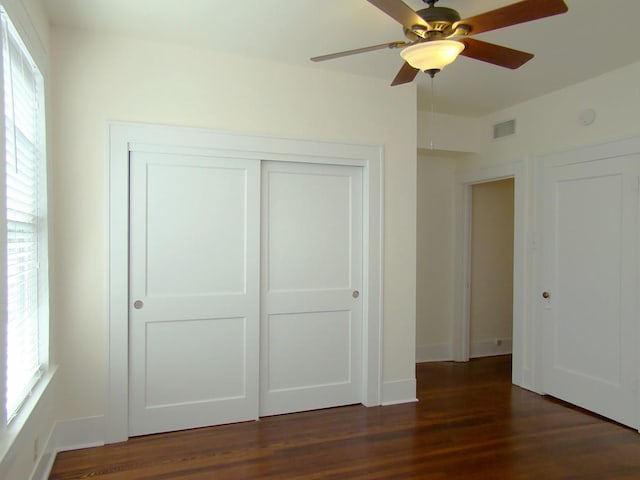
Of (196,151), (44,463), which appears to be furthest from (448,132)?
(44,463)

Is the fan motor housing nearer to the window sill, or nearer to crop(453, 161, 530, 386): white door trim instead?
the window sill

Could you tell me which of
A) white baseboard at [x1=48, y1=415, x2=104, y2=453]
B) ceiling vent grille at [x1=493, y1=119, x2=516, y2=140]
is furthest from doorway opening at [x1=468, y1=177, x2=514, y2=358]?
white baseboard at [x1=48, y1=415, x2=104, y2=453]

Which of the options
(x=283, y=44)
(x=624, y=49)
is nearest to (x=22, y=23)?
(x=283, y=44)

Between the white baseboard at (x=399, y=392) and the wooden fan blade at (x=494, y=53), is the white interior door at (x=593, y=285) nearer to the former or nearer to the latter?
the white baseboard at (x=399, y=392)

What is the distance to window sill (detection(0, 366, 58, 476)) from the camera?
5.49ft

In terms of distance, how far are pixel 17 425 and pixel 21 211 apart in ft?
3.29

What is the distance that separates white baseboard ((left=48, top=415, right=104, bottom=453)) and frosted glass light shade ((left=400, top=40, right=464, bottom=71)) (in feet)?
9.46

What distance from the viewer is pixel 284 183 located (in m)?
3.40

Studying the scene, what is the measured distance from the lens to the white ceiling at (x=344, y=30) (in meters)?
2.43

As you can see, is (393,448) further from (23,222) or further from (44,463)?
(23,222)

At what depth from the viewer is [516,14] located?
5.65 feet

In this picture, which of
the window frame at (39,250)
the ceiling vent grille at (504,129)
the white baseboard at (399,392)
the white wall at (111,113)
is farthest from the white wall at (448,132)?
the window frame at (39,250)

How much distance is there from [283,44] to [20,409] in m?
2.59

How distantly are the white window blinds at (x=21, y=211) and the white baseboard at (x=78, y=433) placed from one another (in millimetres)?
568
